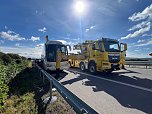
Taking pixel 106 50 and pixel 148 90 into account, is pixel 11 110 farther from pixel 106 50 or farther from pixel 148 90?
pixel 106 50

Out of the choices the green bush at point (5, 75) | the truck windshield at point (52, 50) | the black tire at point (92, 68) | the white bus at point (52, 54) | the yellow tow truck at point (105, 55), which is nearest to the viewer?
the green bush at point (5, 75)

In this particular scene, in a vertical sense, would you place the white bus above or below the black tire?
above

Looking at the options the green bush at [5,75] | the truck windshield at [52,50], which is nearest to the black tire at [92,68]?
the truck windshield at [52,50]

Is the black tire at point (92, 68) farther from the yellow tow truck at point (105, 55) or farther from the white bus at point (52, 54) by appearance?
the white bus at point (52, 54)

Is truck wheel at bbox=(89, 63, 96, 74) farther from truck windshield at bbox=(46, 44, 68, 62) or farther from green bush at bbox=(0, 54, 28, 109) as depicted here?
green bush at bbox=(0, 54, 28, 109)

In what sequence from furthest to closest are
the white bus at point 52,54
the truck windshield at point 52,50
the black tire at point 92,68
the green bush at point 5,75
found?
1. the truck windshield at point 52,50
2. the white bus at point 52,54
3. the black tire at point 92,68
4. the green bush at point 5,75

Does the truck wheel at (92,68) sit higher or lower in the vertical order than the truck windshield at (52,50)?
lower

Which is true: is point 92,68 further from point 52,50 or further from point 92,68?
point 52,50

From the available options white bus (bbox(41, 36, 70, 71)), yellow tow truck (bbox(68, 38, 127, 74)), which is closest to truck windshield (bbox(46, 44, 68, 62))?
white bus (bbox(41, 36, 70, 71))

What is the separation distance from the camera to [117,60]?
14305 mm

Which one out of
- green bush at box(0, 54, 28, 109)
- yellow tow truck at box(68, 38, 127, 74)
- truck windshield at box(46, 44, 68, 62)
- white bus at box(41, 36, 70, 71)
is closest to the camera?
green bush at box(0, 54, 28, 109)

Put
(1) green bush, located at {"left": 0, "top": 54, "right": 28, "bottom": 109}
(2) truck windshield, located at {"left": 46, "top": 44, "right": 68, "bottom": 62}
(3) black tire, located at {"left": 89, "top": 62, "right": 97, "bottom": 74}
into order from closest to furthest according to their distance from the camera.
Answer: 1. (1) green bush, located at {"left": 0, "top": 54, "right": 28, "bottom": 109}
2. (3) black tire, located at {"left": 89, "top": 62, "right": 97, "bottom": 74}
3. (2) truck windshield, located at {"left": 46, "top": 44, "right": 68, "bottom": 62}

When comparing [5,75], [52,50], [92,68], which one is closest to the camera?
[5,75]

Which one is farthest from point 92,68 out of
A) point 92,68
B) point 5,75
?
point 5,75
